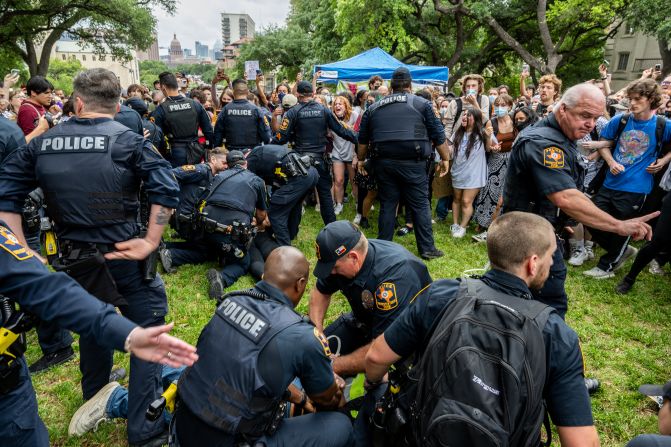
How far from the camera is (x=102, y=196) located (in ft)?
8.35

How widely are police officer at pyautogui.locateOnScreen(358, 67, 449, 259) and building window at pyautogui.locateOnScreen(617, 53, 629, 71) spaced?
107 ft

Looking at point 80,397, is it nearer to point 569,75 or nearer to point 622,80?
point 569,75

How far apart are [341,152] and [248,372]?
561 centimetres

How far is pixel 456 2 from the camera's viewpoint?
20.9 meters

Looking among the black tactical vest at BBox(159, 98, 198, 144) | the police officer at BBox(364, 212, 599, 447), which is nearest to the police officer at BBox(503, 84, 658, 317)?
the police officer at BBox(364, 212, 599, 447)

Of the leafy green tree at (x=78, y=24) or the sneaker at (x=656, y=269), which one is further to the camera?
the leafy green tree at (x=78, y=24)

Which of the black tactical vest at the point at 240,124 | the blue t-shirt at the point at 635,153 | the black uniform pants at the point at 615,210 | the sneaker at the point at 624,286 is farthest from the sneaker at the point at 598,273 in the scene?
the black tactical vest at the point at 240,124

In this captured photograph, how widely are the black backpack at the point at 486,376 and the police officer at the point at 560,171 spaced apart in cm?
125

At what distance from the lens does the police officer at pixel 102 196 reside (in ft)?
8.16

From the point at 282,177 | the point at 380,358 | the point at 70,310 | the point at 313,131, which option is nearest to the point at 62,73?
the point at 313,131

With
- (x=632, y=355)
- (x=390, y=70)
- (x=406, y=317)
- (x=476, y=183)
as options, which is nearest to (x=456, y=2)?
(x=390, y=70)

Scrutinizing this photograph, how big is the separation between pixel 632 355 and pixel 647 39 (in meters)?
32.4

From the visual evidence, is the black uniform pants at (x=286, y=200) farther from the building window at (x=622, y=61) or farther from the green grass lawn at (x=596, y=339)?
the building window at (x=622, y=61)

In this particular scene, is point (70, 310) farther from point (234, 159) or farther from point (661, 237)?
point (661, 237)
